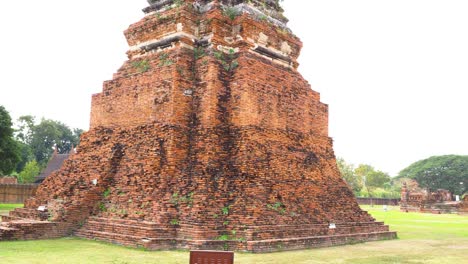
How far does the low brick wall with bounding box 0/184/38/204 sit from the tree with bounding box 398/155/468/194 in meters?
51.7

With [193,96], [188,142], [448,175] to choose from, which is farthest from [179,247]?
[448,175]

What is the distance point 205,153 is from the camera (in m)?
9.91

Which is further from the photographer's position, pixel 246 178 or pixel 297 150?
pixel 297 150

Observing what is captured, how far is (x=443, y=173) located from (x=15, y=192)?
5511 centimetres

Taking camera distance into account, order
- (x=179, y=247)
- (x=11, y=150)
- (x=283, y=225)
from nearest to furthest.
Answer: (x=179, y=247) < (x=283, y=225) < (x=11, y=150)

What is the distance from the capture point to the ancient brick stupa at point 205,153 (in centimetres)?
895

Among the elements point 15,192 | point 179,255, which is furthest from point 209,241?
point 15,192

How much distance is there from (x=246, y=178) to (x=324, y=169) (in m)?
3.23

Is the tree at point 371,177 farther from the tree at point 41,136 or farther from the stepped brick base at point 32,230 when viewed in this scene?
the stepped brick base at point 32,230

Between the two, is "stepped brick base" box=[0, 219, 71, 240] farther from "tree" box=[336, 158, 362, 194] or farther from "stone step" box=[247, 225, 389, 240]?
"tree" box=[336, 158, 362, 194]

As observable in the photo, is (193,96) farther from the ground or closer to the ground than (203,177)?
farther from the ground

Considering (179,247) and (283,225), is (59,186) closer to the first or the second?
(179,247)

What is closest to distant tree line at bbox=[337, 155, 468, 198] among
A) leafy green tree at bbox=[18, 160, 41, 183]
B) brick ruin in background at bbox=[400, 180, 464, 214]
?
brick ruin in background at bbox=[400, 180, 464, 214]

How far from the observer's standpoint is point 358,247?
10203 millimetres
